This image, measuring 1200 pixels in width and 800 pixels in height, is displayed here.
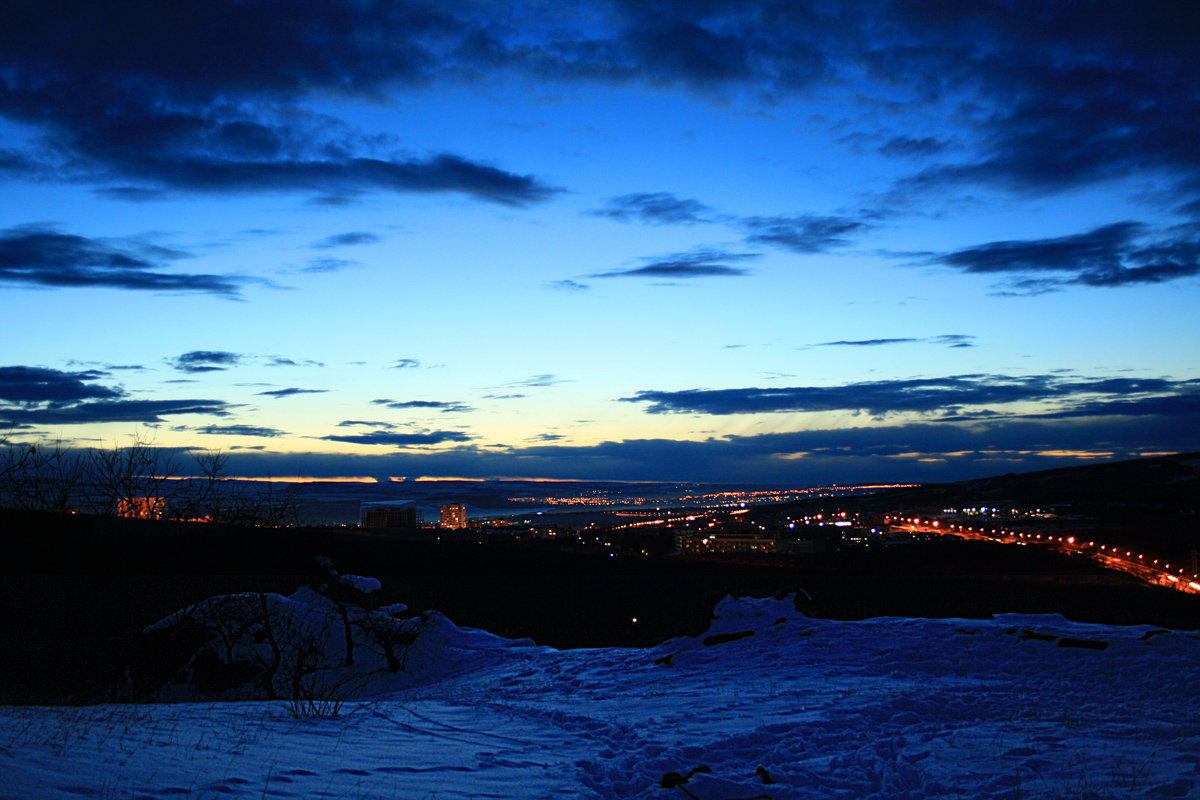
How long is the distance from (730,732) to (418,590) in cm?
2923

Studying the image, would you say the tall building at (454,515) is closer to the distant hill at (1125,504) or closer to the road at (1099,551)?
the road at (1099,551)

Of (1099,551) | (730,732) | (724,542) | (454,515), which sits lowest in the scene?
(1099,551)

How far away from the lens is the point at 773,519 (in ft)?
525

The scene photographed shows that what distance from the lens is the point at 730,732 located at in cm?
1002

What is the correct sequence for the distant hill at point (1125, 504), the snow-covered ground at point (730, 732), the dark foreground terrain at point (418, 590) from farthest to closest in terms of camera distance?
the distant hill at point (1125, 504), the dark foreground terrain at point (418, 590), the snow-covered ground at point (730, 732)

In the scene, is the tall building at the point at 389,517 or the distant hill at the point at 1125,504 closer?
the distant hill at the point at 1125,504

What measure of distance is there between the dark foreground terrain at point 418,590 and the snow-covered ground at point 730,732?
501cm

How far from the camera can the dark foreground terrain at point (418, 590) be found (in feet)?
70.9

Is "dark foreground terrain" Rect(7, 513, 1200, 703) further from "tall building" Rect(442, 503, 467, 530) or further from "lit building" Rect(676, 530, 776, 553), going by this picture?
"tall building" Rect(442, 503, 467, 530)

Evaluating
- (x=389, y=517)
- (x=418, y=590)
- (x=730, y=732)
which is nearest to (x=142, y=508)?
(x=418, y=590)

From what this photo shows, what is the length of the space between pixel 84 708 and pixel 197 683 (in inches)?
329

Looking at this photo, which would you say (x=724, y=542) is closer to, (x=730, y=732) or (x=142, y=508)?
(x=142, y=508)

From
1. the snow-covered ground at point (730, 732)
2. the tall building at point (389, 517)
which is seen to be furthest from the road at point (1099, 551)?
the tall building at point (389, 517)

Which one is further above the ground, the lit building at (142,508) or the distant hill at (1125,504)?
the lit building at (142,508)
